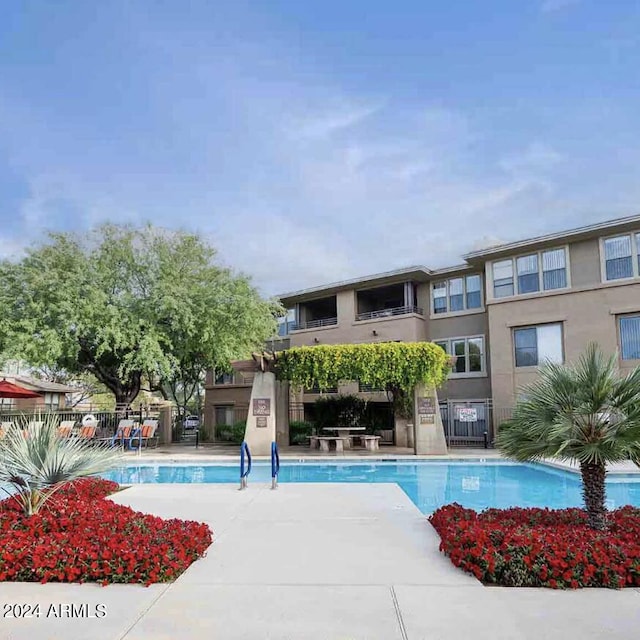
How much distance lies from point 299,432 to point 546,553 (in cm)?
1892

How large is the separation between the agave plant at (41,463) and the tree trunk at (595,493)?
226 inches

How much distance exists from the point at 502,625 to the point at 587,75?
44.9 ft

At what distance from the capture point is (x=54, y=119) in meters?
15.8

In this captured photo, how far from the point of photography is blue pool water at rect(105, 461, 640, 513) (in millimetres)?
Answer: 11281

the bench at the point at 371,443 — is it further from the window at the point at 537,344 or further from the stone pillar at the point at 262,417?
the window at the point at 537,344

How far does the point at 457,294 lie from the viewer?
85.7ft

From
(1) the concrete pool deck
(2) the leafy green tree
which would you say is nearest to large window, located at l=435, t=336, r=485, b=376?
(2) the leafy green tree

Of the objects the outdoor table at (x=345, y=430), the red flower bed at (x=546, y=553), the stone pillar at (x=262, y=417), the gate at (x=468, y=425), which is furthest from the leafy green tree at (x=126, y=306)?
the red flower bed at (x=546, y=553)

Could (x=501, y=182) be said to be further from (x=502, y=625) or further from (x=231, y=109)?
(x=502, y=625)

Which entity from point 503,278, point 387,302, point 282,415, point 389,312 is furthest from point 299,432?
point 503,278

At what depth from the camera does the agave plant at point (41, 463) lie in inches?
259

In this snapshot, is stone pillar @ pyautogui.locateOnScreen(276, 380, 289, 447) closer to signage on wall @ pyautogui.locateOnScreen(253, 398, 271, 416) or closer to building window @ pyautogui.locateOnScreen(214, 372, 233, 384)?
signage on wall @ pyautogui.locateOnScreen(253, 398, 271, 416)

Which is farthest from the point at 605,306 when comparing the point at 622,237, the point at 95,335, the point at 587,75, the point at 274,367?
the point at 95,335

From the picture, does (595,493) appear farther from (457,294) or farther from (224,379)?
(224,379)
